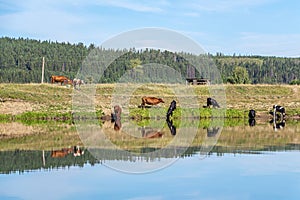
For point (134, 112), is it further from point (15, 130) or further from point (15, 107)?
point (15, 130)

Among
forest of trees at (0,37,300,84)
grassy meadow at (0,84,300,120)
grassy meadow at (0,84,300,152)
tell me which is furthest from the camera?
forest of trees at (0,37,300,84)

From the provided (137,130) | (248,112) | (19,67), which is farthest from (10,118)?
(19,67)

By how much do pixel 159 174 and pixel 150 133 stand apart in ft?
36.6

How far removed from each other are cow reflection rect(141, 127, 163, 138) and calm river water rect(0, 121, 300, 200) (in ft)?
10.1

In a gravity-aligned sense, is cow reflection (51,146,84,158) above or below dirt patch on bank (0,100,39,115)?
below

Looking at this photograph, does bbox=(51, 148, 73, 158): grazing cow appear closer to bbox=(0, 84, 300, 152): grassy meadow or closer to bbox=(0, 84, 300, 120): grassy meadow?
bbox=(0, 84, 300, 152): grassy meadow

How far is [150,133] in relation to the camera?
25922mm

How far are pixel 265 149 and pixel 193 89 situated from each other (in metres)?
34.4

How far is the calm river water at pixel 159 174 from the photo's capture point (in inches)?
474

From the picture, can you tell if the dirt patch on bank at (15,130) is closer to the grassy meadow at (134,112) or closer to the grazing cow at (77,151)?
the grassy meadow at (134,112)

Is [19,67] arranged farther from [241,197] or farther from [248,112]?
[241,197]

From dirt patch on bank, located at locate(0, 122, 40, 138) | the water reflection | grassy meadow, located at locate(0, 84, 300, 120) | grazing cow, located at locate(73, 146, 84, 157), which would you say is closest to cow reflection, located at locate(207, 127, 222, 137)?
the water reflection

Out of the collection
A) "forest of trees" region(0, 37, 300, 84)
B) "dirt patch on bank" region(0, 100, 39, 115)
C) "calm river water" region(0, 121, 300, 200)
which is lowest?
"calm river water" region(0, 121, 300, 200)

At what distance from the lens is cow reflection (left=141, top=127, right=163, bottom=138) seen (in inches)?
970
